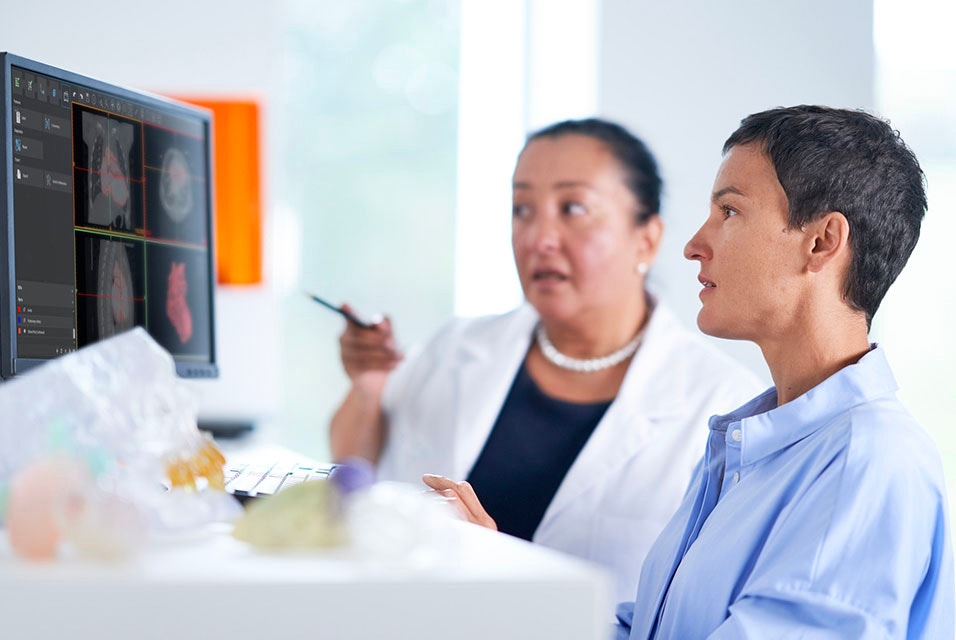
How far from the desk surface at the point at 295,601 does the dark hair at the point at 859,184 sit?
671 millimetres

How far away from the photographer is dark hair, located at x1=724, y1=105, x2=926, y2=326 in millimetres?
1171

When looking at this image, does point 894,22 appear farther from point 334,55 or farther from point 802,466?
point 334,55

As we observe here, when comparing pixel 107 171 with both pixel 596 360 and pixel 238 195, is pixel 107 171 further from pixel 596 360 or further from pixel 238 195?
pixel 238 195

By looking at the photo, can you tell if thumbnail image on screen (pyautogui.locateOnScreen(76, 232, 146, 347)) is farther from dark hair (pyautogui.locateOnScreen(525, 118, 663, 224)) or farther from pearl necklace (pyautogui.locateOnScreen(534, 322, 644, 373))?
dark hair (pyautogui.locateOnScreen(525, 118, 663, 224))

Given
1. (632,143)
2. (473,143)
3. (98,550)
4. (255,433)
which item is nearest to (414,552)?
(98,550)

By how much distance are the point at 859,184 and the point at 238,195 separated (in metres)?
2.63

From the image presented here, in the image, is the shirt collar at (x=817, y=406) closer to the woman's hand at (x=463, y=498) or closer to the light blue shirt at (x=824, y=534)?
the light blue shirt at (x=824, y=534)

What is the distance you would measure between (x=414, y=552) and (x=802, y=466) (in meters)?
0.55

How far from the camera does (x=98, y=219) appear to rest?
1294 millimetres

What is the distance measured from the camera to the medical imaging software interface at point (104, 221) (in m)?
1.16

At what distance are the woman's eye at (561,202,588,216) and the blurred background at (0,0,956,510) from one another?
0.25 metres

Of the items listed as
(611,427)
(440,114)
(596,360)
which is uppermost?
(440,114)

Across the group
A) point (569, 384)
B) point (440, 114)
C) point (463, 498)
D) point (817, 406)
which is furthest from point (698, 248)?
point (440, 114)

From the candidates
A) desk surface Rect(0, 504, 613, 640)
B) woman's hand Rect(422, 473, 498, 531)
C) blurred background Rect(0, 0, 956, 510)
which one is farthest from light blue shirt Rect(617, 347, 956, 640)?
blurred background Rect(0, 0, 956, 510)
